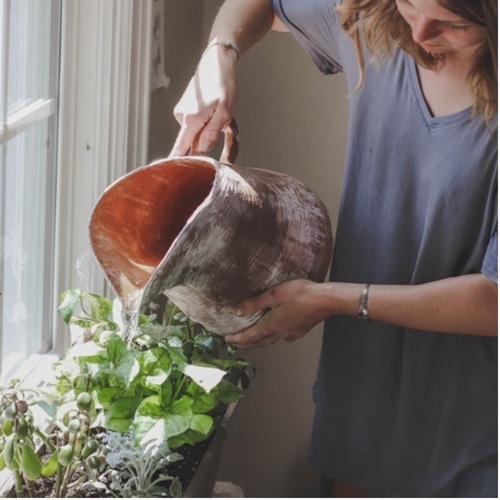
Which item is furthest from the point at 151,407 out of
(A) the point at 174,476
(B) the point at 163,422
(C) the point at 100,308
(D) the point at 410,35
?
(D) the point at 410,35

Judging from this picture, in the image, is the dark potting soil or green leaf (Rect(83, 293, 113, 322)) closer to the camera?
the dark potting soil

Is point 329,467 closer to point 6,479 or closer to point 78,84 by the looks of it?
point 6,479

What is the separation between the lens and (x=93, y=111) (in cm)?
176

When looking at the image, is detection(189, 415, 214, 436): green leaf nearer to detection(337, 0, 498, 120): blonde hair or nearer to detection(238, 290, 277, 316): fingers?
detection(238, 290, 277, 316): fingers

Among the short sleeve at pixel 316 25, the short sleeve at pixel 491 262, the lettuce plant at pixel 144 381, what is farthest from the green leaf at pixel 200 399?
the short sleeve at pixel 316 25

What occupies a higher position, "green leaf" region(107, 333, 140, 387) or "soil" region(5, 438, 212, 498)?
"green leaf" region(107, 333, 140, 387)

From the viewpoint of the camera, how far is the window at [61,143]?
162 cm

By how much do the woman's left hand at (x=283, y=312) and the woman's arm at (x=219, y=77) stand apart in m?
0.22

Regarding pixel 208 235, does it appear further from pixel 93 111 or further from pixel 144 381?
pixel 93 111

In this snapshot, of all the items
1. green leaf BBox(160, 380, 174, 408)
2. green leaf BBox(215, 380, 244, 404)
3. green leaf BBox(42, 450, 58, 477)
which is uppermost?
green leaf BBox(160, 380, 174, 408)

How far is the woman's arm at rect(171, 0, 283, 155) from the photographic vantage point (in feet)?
4.87

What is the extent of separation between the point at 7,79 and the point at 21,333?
0.40 m

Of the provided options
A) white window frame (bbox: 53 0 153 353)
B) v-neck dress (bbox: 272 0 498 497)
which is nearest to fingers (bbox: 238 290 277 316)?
v-neck dress (bbox: 272 0 498 497)

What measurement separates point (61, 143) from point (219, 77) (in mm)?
342
